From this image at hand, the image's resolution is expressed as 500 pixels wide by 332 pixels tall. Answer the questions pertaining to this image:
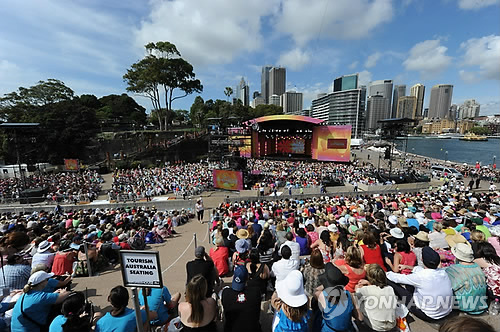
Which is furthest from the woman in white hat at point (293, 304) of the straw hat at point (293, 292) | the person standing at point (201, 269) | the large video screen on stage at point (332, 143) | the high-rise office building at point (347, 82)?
the high-rise office building at point (347, 82)

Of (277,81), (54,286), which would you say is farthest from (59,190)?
(277,81)

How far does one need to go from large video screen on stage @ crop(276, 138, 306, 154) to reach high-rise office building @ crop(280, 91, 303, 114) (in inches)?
5097

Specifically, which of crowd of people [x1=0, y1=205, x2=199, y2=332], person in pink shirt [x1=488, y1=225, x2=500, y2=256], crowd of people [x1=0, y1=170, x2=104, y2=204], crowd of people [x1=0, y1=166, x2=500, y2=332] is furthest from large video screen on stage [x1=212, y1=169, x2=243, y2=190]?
person in pink shirt [x1=488, y1=225, x2=500, y2=256]

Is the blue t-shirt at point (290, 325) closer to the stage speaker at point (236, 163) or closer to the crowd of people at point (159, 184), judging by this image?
the crowd of people at point (159, 184)

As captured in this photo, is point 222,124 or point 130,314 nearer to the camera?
point 130,314

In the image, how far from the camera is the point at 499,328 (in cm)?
274

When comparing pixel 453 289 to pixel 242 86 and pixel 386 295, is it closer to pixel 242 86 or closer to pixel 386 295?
pixel 386 295

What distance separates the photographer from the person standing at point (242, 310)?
8.22ft

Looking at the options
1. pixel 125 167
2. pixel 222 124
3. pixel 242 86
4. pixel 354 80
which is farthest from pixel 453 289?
pixel 242 86

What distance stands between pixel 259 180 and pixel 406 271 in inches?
701

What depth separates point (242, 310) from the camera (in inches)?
101

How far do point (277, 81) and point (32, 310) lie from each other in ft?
651

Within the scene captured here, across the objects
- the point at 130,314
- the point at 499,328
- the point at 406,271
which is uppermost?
the point at 130,314

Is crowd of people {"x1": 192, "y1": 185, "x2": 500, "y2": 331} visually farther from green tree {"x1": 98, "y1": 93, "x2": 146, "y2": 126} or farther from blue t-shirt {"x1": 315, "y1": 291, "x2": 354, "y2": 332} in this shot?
green tree {"x1": 98, "y1": 93, "x2": 146, "y2": 126}
